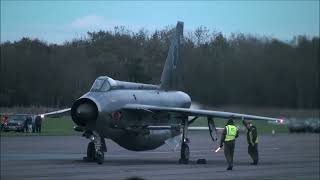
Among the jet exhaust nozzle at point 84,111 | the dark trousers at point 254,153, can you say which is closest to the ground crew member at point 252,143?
the dark trousers at point 254,153

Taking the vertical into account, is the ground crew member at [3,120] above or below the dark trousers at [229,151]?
above

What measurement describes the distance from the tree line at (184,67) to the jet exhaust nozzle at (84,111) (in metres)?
2.55

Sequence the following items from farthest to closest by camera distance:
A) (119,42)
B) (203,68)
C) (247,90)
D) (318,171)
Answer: (119,42), (318,171), (203,68), (247,90)

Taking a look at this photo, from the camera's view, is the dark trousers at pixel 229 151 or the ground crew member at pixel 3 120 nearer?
the dark trousers at pixel 229 151

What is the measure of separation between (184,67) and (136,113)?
14.0 feet

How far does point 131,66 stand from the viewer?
35.5 metres

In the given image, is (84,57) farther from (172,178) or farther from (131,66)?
(172,178)

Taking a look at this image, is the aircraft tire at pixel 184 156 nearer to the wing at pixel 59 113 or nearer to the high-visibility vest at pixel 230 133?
the high-visibility vest at pixel 230 133

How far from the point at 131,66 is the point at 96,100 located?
7.91 meters

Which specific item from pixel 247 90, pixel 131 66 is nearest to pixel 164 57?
pixel 131 66

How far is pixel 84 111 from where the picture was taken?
27.3 metres

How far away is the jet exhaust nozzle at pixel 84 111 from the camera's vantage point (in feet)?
89.6

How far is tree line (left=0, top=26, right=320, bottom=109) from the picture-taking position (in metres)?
15.7

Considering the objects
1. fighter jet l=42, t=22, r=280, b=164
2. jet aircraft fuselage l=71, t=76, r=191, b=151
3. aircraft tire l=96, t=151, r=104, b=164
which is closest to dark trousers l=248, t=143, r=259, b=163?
fighter jet l=42, t=22, r=280, b=164
